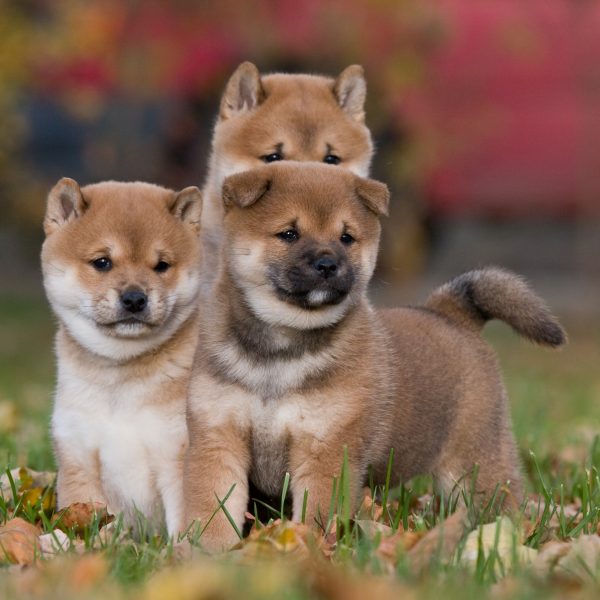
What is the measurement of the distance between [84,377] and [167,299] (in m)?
0.41

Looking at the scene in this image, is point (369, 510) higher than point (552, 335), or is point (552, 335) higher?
point (552, 335)

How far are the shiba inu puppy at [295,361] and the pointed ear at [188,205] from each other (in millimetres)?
441

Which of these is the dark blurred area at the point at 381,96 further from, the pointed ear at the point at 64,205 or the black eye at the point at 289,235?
the black eye at the point at 289,235

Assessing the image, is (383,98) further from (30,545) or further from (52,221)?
(30,545)

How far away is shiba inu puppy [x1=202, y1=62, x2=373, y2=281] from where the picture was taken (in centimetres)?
550

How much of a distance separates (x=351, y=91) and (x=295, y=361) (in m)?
2.26

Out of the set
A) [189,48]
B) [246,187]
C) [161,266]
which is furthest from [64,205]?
[189,48]

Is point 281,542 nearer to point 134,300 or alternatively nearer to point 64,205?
point 134,300

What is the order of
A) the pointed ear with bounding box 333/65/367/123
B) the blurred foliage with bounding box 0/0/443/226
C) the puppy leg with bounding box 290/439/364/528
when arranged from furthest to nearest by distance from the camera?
the blurred foliage with bounding box 0/0/443/226
the pointed ear with bounding box 333/65/367/123
the puppy leg with bounding box 290/439/364/528

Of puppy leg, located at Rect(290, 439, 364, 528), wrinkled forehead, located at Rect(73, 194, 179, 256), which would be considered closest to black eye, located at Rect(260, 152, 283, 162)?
wrinkled forehead, located at Rect(73, 194, 179, 256)

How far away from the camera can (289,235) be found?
3973 millimetres

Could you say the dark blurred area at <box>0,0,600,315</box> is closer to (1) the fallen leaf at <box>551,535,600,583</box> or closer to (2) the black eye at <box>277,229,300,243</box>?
(2) the black eye at <box>277,229,300,243</box>

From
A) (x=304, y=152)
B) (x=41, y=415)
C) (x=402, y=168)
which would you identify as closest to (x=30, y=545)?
(x=304, y=152)

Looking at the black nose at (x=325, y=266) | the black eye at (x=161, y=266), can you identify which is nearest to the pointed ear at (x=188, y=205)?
the black eye at (x=161, y=266)
